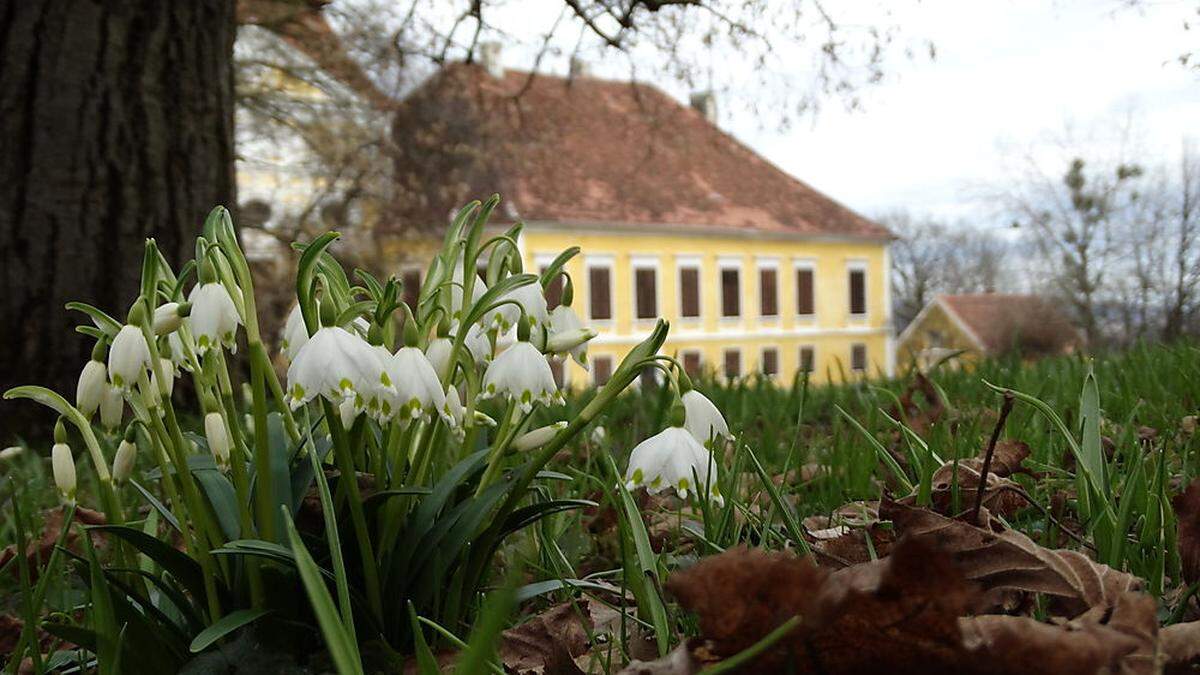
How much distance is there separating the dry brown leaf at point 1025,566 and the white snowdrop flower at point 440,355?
52cm

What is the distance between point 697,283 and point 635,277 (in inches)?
85.8

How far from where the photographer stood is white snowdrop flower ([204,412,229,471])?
1.22 meters

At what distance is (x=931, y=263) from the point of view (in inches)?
1592

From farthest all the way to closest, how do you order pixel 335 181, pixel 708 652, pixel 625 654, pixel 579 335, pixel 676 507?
pixel 335 181 → pixel 676 507 → pixel 579 335 → pixel 625 654 → pixel 708 652

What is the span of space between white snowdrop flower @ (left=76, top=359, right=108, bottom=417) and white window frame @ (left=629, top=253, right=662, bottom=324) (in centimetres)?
2826

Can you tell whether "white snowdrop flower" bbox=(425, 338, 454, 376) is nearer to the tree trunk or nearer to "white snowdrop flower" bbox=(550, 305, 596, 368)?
"white snowdrop flower" bbox=(550, 305, 596, 368)

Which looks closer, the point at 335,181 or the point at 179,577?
the point at 179,577

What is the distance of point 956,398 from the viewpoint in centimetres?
312

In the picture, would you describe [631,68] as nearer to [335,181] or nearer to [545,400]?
[545,400]

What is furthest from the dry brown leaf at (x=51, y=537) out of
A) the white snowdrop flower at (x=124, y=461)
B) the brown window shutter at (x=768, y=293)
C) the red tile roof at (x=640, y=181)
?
the brown window shutter at (x=768, y=293)

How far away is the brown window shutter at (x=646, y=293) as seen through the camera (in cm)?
3008

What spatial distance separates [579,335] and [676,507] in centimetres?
72

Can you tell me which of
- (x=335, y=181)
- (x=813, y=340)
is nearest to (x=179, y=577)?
(x=335, y=181)

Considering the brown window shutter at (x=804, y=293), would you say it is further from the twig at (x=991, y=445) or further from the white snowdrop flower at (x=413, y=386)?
the white snowdrop flower at (x=413, y=386)
